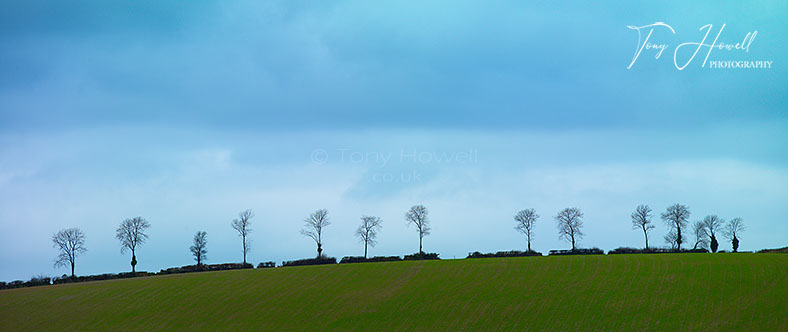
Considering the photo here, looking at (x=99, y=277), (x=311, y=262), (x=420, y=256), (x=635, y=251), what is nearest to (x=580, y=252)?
(x=635, y=251)

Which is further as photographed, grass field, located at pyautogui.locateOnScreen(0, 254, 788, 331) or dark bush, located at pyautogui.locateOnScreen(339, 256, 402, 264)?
dark bush, located at pyautogui.locateOnScreen(339, 256, 402, 264)

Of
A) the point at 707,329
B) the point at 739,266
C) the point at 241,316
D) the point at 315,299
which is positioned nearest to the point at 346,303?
the point at 315,299

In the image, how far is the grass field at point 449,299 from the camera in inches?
2731

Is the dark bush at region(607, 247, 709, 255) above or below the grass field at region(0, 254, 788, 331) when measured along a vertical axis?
above

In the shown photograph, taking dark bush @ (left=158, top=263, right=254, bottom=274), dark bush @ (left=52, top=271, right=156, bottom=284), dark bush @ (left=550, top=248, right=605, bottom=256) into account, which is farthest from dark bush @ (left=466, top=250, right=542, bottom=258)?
dark bush @ (left=52, top=271, right=156, bottom=284)

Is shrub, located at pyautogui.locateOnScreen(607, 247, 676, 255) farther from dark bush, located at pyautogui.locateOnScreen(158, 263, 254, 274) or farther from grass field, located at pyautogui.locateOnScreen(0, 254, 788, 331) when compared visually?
dark bush, located at pyautogui.locateOnScreen(158, 263, 254, 274)

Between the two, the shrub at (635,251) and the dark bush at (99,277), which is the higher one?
the shrub at (635,251)

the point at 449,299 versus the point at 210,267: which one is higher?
the point at 210,267

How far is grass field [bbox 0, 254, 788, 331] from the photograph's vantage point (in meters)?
69.4

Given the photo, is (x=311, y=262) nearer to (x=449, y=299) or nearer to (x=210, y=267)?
(x=210, y=267)

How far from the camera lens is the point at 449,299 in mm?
Result: 79875

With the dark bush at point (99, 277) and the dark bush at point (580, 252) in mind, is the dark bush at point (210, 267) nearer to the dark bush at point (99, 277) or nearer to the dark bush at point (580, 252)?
the dark bush at point (99, 277)

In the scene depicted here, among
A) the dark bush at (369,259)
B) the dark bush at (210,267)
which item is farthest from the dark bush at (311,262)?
the dark bush at (210,267)

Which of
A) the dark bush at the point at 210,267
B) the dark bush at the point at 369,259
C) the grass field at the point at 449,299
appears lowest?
the grass field at the point at 449,299
